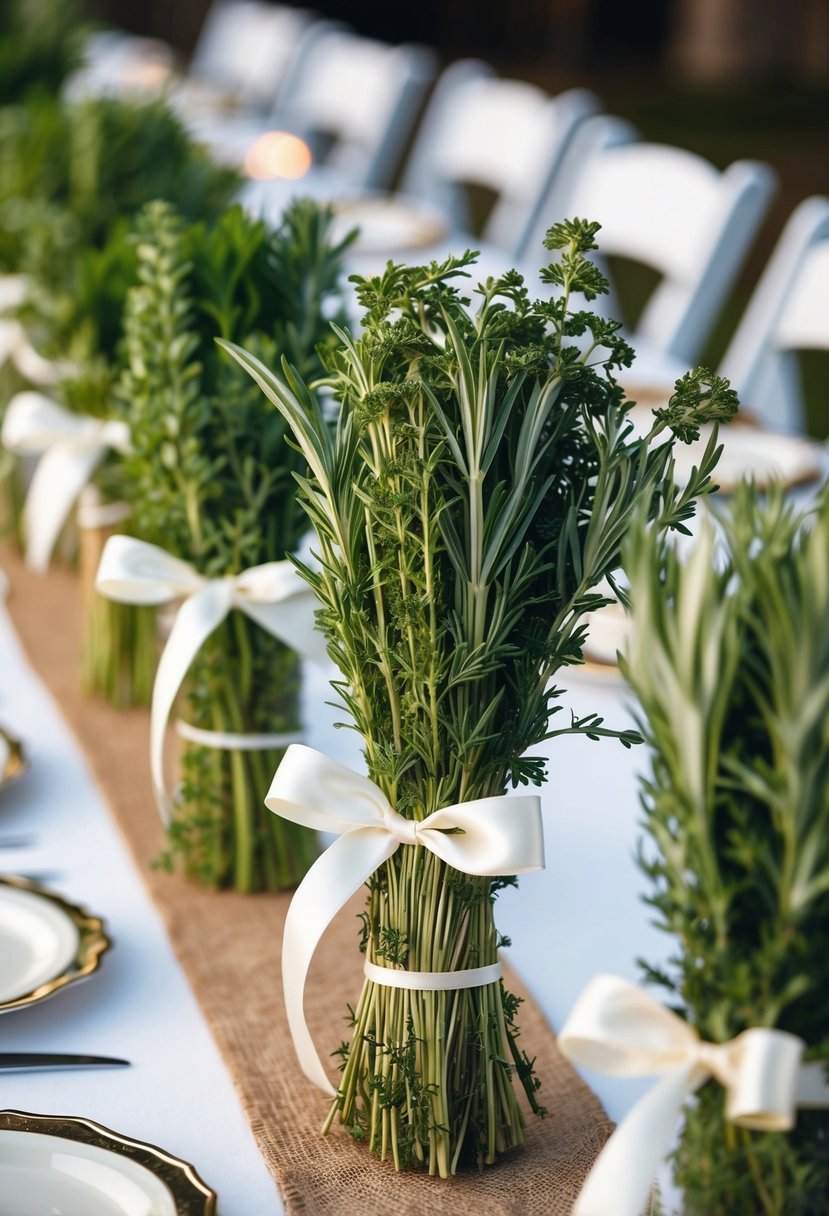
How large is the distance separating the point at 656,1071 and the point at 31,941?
0.43 metres

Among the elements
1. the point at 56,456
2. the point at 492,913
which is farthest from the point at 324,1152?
the point at 56,456

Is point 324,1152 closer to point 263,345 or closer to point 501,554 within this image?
point 501,554

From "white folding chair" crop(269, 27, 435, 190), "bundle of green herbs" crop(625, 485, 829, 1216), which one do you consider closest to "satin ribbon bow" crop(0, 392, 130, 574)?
"bundle of green herbs" crop(625, 485, 829, 1216)

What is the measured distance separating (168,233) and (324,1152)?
0.58m

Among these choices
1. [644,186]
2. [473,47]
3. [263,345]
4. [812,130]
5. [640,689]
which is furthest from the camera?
[473,47]

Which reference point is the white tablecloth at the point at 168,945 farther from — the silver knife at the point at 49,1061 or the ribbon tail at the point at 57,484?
the ribbon tail at the point at 57,484

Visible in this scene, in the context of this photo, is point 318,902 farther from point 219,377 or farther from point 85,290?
point 85,290

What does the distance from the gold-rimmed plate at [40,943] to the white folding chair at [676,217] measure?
137cm

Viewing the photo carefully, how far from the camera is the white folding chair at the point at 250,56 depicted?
4625 mm

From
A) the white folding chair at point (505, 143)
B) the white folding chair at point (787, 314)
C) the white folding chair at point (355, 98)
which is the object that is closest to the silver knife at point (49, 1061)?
the white folding chair at point (787, 314)

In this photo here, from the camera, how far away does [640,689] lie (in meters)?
0.52

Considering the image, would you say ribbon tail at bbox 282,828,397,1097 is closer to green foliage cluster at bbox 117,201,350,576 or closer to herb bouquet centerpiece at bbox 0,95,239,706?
green foliage cluster at bbox 117,201,350,576

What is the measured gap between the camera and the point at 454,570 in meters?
0.63

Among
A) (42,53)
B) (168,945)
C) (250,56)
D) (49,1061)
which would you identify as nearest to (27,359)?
(168,945)
